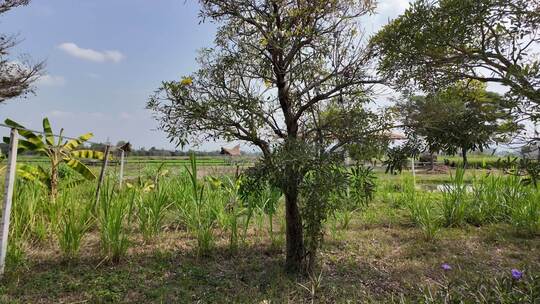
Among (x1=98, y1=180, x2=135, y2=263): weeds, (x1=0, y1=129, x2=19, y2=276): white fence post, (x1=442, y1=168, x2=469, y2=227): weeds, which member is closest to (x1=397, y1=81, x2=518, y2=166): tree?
(x1=442, y1=168, x2=469, y2=227): weeds

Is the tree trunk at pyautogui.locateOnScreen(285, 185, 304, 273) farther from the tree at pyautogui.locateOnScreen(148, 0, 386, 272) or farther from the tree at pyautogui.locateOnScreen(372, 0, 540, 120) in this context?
the tree at pyautogui.locateOnScreen(372, 0, 540, 120)

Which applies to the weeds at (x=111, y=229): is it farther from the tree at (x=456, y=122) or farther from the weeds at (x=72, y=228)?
the tree at (x=456, y=122)

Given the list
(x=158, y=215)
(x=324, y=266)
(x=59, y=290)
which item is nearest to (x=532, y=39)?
(x=324, y=266)

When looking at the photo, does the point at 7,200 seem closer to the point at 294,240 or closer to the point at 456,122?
the point at 294,240

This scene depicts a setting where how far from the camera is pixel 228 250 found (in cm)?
360

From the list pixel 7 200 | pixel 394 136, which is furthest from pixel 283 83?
pixel 7 200

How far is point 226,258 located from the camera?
11.5ft

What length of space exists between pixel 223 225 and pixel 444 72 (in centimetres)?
262

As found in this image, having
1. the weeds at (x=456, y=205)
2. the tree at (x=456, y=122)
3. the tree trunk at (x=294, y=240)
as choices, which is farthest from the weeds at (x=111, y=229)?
the weeds at (x=456, y=205)

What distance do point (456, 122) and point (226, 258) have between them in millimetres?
2318

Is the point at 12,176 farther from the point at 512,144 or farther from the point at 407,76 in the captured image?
the point at 512,144

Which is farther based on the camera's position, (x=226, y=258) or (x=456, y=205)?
(x=456, y=205)

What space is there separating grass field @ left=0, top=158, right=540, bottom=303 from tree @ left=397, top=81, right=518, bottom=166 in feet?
3.09

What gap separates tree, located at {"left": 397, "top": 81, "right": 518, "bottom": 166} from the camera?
2580 millimetres
